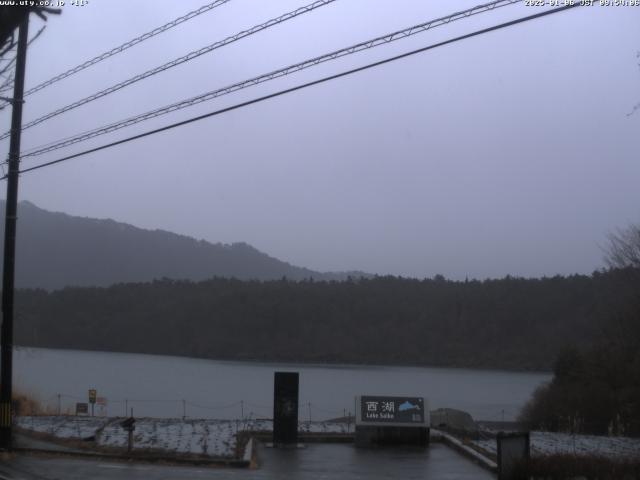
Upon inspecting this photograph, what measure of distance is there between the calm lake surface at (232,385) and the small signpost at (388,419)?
1509 centimetres

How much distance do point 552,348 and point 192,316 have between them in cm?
4439

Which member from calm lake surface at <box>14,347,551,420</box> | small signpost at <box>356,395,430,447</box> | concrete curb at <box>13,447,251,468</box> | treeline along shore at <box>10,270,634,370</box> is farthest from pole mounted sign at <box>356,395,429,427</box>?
treeline along shore at <box>10,270,634,370</box>

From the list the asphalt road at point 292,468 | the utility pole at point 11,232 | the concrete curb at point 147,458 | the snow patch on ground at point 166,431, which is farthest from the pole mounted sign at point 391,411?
the utility pole at point 11,232

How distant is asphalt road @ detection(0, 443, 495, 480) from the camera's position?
50.5 ft

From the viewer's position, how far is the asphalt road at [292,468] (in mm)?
15406

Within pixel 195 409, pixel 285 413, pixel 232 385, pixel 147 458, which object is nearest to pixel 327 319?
pixel 232 385

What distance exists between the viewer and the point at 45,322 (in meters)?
89.2

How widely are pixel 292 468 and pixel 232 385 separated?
143ft

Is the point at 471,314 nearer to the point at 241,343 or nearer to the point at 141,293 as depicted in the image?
the point at 241,343

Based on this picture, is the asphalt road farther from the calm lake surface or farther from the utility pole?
the calm lake surface

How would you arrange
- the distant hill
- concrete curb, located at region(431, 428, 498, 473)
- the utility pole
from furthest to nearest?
the distant hill → the utility pole → concrete curb, located at region(431, 428, 498, 473)

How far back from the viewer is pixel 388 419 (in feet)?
65.9

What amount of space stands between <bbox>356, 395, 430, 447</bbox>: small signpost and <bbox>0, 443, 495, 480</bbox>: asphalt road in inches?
43.1

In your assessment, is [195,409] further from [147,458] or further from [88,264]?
[88,264]
